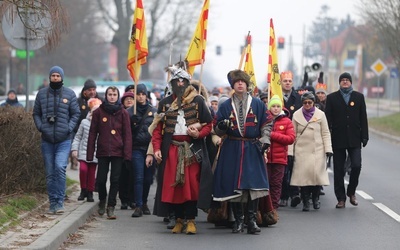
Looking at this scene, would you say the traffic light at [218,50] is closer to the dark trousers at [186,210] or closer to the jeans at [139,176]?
the jeans at [139,176]

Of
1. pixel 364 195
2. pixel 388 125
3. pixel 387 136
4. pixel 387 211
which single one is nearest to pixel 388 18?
pixel 388 125

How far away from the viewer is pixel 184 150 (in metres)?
12.0

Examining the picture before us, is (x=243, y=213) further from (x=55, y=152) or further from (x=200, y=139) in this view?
(x=55, y=152)

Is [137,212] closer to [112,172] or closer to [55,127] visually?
[112,172]

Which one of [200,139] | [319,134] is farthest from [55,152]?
[319,134]

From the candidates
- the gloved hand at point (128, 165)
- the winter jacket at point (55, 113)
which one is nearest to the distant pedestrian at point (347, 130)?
the gloved hand at point (128, 165)

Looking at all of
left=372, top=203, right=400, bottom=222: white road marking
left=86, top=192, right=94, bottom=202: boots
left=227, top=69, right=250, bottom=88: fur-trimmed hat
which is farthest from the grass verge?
left=227, top=69, right=250, bottom=88: fur-trimmed hat

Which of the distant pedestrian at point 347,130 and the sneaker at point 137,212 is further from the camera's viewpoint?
the distant pedestrian at point 347,130

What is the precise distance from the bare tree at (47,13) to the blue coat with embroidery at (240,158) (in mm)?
2032

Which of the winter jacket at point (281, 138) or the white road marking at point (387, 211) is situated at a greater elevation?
the winter jacket at point (281, 138)

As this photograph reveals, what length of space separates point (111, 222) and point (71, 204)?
108cm

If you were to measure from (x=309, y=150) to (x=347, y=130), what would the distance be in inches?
24.9

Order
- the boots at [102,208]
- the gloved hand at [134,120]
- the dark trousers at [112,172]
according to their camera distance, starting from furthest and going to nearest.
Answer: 1. the gloved hand at [134,120]
2. the boots at [102,208]
3. the dark trousers at [112,172]

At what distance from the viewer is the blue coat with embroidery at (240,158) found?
11.9 metres
